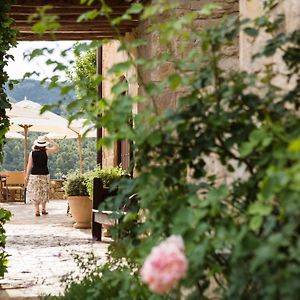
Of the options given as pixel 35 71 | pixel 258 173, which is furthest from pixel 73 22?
pixel 258 173

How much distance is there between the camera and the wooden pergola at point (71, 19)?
22.5 feet

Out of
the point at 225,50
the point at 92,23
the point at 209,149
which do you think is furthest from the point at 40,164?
the point at 209,149

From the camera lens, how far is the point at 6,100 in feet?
15.5

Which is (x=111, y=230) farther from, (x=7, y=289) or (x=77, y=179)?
(x=77, y=179)

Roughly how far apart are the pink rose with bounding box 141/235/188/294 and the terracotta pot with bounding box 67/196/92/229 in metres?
8.19

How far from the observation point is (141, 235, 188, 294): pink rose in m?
1.63

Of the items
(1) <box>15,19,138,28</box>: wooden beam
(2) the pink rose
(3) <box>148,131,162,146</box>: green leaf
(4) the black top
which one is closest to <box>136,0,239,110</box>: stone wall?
(1) <box>15,19,138,28</box>: wooden beam

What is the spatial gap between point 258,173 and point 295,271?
1.63 feet

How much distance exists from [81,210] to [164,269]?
27.8 ft

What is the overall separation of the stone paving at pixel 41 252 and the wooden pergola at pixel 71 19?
1.80 metres

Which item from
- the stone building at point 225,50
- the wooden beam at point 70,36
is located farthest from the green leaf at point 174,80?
the wooden beam at point 70,36

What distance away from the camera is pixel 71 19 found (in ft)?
24.6

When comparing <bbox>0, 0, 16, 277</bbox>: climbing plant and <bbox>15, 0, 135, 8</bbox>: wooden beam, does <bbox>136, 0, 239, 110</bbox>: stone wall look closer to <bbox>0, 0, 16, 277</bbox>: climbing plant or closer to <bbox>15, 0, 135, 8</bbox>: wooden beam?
<bbox>15, 0, 135, 8</bbox>: wooden beam

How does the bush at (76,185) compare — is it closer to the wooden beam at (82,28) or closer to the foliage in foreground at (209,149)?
the wooden beam at (82,28)
